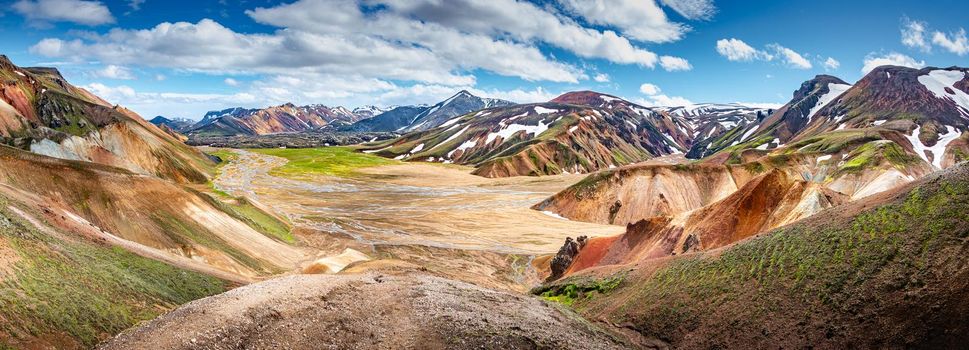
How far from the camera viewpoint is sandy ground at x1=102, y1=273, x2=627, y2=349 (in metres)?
14.9

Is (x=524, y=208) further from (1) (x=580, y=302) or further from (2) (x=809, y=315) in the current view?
(2) (x=809, y=315)

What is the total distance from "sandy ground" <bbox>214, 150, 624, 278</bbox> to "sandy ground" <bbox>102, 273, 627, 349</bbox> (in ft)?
137

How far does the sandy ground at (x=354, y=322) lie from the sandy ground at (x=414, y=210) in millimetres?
41789

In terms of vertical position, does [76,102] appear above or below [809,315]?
Answer: above

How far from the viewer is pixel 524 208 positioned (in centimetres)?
10600

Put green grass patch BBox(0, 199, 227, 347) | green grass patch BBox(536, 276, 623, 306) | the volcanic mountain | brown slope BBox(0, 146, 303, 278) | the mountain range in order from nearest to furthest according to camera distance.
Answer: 1. green grass patch BBox(0, 199, 227, 347)
2. the mountain range
3. green grass patch BBox(536, 276, 623, 306)
4. brown slope BBox(0, 146, 303, 278)
5. the volcanic mountain

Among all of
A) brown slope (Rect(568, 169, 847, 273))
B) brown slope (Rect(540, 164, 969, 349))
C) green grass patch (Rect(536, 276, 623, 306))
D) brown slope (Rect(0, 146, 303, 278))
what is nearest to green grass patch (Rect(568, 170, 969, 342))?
brown slope (Rect(540, 164, 969, 349))

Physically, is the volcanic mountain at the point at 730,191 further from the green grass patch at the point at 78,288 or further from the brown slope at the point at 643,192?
the green grass patch at the point at 78,288

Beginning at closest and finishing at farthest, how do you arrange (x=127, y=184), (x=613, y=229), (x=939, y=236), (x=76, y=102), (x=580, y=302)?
(x=939, y=236)
(x=580, y=302)
(x=127, y=184)
(x=613, y=229)
(x=76, y=102)

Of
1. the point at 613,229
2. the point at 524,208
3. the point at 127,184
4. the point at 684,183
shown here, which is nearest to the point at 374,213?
the point at 524,208

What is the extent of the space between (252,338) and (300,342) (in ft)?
4.33

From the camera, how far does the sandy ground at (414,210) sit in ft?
232

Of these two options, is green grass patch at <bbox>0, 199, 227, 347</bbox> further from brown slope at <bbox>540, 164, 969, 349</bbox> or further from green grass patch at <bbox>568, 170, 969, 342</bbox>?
green grass patch at <bbox>568, 170, 969, 342</bbox>

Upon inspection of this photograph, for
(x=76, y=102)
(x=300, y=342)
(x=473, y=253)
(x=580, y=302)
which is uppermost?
(x=76, y=102)
